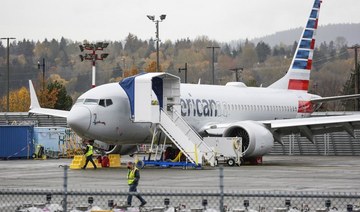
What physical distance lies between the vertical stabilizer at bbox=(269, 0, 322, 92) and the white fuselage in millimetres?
587

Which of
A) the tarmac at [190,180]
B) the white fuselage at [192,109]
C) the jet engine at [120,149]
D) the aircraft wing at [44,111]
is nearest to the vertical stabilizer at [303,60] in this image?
the white fuselage at [192,109]

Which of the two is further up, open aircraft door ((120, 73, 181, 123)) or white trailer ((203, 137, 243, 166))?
open aircraft door ((120, 73, 181, 123))

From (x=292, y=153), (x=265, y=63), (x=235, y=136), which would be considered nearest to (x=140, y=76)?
(x=235, y=136)

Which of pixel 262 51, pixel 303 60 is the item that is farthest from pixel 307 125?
pixel 262 51

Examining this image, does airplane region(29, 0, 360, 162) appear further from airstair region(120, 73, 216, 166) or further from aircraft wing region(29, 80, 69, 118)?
airstair region(120, 73, 216, 166)

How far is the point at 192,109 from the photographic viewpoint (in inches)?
1619

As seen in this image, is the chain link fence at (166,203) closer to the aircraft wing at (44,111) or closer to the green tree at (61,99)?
the aircraft wing at (44,111)

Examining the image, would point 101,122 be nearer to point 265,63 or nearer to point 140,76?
point 140,76

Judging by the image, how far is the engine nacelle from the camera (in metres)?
39.1

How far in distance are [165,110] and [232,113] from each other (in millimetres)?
7215

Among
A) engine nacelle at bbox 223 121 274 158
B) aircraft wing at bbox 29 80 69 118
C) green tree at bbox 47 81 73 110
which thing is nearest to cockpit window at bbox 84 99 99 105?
engine nacelle at bbox 223 121 274 158

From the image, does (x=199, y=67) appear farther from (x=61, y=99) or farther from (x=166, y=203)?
(x=166, y=203)

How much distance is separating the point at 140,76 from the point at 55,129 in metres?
18.0

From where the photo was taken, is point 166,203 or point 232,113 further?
point 232,113
